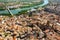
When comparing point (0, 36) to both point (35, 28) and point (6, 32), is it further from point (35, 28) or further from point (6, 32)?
point (35, 28)

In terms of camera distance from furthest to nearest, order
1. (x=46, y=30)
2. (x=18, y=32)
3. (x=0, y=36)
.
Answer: (x=46, y=30) < (x=18, y=32) < (x=0, y=36)

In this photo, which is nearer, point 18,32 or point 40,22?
point 18,32

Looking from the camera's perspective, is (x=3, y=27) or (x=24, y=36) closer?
(x=24, y=36)

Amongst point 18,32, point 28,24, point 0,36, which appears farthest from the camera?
point 28,24

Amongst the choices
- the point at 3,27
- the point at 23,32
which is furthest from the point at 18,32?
the point at 3,27

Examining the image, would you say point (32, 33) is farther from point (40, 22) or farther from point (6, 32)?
point (40, 22)

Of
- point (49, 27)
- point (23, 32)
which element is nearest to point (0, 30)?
point (23, 32)

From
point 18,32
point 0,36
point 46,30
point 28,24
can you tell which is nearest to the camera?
point 0,36

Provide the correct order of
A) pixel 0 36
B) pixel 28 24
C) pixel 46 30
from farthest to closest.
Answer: pixel 28 24 < pixel 46 30 < pixel 0 36

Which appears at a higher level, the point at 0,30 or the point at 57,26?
the point at 0,30
